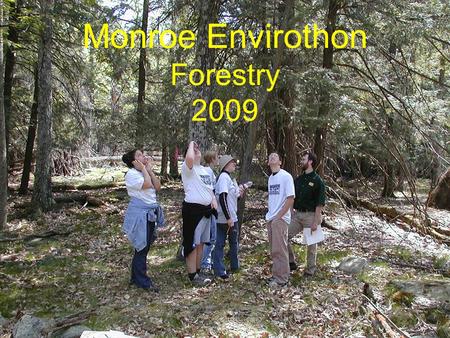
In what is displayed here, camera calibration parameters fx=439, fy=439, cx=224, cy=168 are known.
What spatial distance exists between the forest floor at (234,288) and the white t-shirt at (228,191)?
103 centimetres

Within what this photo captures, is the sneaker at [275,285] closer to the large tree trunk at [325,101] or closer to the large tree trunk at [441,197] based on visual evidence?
the large tree trunk at [325,101]

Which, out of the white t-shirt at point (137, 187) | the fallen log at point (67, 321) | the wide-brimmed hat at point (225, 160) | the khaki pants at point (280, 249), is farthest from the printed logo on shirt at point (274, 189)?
the fallen log at point (67, 321)

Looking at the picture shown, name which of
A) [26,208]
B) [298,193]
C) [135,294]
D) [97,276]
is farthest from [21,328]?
[26,208]

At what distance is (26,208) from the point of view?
41.6 feet

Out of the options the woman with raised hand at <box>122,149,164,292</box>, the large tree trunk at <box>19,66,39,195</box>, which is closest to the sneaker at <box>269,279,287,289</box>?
the woman with raised hand at <box>122,149,164,292</box>

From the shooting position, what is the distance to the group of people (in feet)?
20.7

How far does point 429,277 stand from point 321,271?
1676 millimetres

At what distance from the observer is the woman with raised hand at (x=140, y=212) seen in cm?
623

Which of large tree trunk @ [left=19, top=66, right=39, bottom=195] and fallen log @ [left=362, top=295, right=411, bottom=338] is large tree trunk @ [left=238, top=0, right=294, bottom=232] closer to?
→ fallen log @ [left=362, top=295, right=411, bottom=338]

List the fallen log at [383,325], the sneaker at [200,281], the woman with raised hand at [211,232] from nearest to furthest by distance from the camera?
the fallen log at [383,325], the sneaker at [200,281], the woman with raised hand at [211,232]

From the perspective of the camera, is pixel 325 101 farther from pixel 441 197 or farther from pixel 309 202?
pixel 441 197

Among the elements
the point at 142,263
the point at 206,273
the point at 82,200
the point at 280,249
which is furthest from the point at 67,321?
the point at 82,200

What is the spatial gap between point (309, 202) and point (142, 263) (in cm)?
273

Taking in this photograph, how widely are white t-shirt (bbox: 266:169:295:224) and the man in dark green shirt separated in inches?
18.4
